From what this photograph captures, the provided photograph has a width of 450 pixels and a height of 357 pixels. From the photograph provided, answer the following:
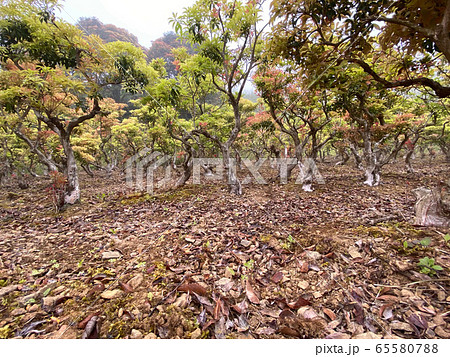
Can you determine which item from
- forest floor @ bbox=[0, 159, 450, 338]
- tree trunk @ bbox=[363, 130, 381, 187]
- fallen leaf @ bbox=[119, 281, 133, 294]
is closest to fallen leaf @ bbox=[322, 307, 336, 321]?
forest floor @ bbox=[0, 159, 450, 338]

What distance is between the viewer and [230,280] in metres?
2.99

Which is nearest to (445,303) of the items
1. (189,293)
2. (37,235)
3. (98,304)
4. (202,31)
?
(189,293)

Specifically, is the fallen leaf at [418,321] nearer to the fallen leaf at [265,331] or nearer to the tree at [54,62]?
the fallen leaf at [265,331]

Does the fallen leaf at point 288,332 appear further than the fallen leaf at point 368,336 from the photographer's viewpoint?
Yes

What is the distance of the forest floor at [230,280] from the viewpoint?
2.13 metres

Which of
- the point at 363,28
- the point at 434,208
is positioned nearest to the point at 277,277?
the point at 434,208

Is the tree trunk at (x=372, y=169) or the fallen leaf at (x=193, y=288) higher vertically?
the tree trunk at (x=372, y=169)

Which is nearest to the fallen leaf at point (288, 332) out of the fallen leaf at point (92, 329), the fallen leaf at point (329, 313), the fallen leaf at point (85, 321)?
the fallen leaf at point (329, 313)

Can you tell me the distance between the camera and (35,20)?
6059mm

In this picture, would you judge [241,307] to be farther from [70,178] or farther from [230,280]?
[70,178]

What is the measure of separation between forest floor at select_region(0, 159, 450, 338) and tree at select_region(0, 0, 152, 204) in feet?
14.5

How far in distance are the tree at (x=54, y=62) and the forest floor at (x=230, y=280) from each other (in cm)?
443

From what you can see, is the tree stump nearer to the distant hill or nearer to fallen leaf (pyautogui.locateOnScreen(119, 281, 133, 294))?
fallen leaf (pyautogui.locateOnScreen(119, 281, 133, 294))
